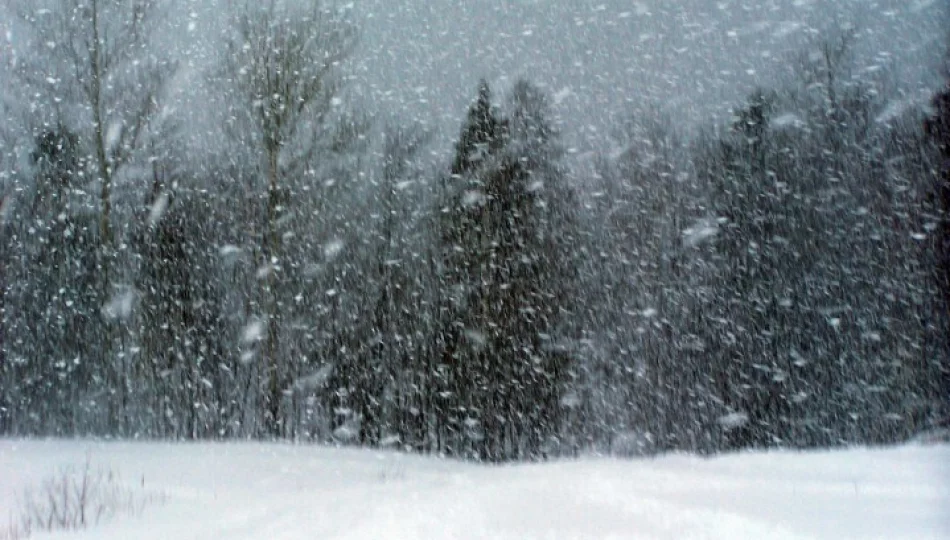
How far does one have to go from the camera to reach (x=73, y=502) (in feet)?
9.42

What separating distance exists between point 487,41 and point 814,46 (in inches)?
107

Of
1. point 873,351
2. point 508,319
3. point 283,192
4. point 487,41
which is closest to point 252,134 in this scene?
point 283,192

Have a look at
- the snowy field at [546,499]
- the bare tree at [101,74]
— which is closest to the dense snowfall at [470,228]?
the bare tree at [101,74]

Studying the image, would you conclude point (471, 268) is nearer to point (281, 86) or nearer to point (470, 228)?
point (470, 228)

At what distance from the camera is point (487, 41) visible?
21.9 feet

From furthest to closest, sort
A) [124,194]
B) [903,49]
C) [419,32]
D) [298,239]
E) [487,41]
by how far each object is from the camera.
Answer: [298,239] → [487,41] → [419,32] → [124,194] → [903,49]

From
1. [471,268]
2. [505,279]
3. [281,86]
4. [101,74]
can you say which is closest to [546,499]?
[101,74]

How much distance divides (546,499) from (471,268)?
16.9 feet

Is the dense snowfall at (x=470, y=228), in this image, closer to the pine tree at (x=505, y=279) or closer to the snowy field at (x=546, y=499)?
the pine tree at (x=505, y=279)

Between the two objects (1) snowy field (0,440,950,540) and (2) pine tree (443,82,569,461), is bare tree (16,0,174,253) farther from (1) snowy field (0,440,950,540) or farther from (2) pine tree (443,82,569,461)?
(2) pine tree (443,82,569,461)

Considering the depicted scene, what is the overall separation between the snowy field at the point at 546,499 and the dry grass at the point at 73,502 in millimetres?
50

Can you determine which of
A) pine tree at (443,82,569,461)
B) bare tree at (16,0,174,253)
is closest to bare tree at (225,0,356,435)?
bare tree at (16,0,174,253)

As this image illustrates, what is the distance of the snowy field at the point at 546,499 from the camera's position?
94.5 inches

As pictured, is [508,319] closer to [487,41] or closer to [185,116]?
[487,41]
